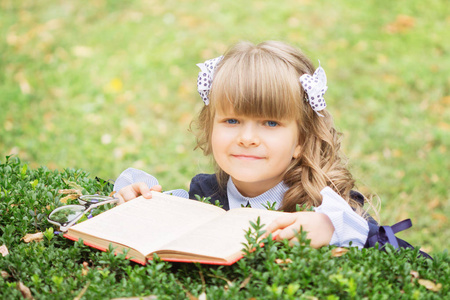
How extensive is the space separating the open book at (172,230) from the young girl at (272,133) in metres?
0.23

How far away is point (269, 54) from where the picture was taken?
10.1ft

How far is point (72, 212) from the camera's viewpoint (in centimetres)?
267

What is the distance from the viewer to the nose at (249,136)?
285 cm

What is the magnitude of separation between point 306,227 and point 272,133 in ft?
2.22

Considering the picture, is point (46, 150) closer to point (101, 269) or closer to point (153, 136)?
point (153, 136)

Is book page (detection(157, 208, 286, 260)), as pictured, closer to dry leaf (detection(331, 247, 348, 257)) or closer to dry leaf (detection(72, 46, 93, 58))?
dry leaf (detection(331, 247, 348, 257))

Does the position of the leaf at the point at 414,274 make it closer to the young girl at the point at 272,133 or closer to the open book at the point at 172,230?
the young girl at the point at 272,133

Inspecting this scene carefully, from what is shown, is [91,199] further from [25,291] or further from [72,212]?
[25,291]

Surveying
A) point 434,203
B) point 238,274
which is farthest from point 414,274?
point 434,203

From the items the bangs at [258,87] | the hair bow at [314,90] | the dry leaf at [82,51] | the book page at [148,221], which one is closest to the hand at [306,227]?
the book page at [148,221]

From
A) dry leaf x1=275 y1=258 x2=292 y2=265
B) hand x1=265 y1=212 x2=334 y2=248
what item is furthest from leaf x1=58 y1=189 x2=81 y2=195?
dry leaf x1=275 y1=258 x2=292 y2=265

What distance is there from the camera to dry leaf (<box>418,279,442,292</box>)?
206 centimetres

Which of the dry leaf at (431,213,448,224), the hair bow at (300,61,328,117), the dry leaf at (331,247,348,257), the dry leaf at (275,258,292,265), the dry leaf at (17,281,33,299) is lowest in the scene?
the dry leaf at (431,213,448,224)

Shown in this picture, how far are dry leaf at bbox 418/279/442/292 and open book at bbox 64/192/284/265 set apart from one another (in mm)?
647
